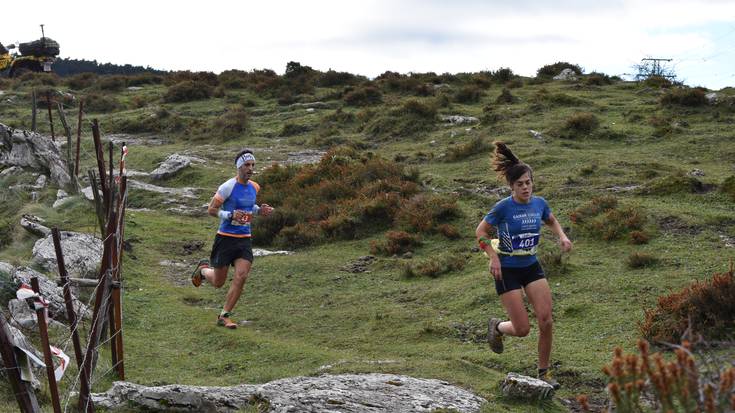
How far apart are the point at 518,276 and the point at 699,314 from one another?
6.47 feet

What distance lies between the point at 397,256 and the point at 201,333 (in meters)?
4.58

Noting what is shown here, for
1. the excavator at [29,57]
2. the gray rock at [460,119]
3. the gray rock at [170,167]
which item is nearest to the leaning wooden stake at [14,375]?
the gray rock at [170,167]

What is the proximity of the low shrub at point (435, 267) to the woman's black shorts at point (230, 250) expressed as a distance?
3184 millimetres

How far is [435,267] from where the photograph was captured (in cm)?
1290

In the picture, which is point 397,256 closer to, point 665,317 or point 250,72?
point 665,317

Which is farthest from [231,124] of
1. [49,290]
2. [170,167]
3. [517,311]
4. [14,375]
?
[14,375]

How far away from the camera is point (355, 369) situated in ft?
26.6

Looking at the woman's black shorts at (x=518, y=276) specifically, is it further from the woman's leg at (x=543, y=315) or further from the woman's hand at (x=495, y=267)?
the woman's hand at (x=495, y=267)

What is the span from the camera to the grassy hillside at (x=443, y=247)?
29.5 feet

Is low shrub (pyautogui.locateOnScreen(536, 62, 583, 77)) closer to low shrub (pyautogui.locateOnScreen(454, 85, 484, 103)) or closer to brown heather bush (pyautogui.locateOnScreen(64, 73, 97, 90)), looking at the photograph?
low shrub (pyautogui.locateOnScreen(454, 85, 484, 103))

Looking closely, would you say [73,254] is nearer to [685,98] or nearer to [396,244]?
[396,244]

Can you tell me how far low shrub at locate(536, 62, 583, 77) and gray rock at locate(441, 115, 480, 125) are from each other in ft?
38.9

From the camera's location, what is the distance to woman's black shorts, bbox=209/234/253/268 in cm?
1068

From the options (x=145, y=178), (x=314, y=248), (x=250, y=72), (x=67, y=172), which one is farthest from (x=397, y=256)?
(x=250, y=72)
